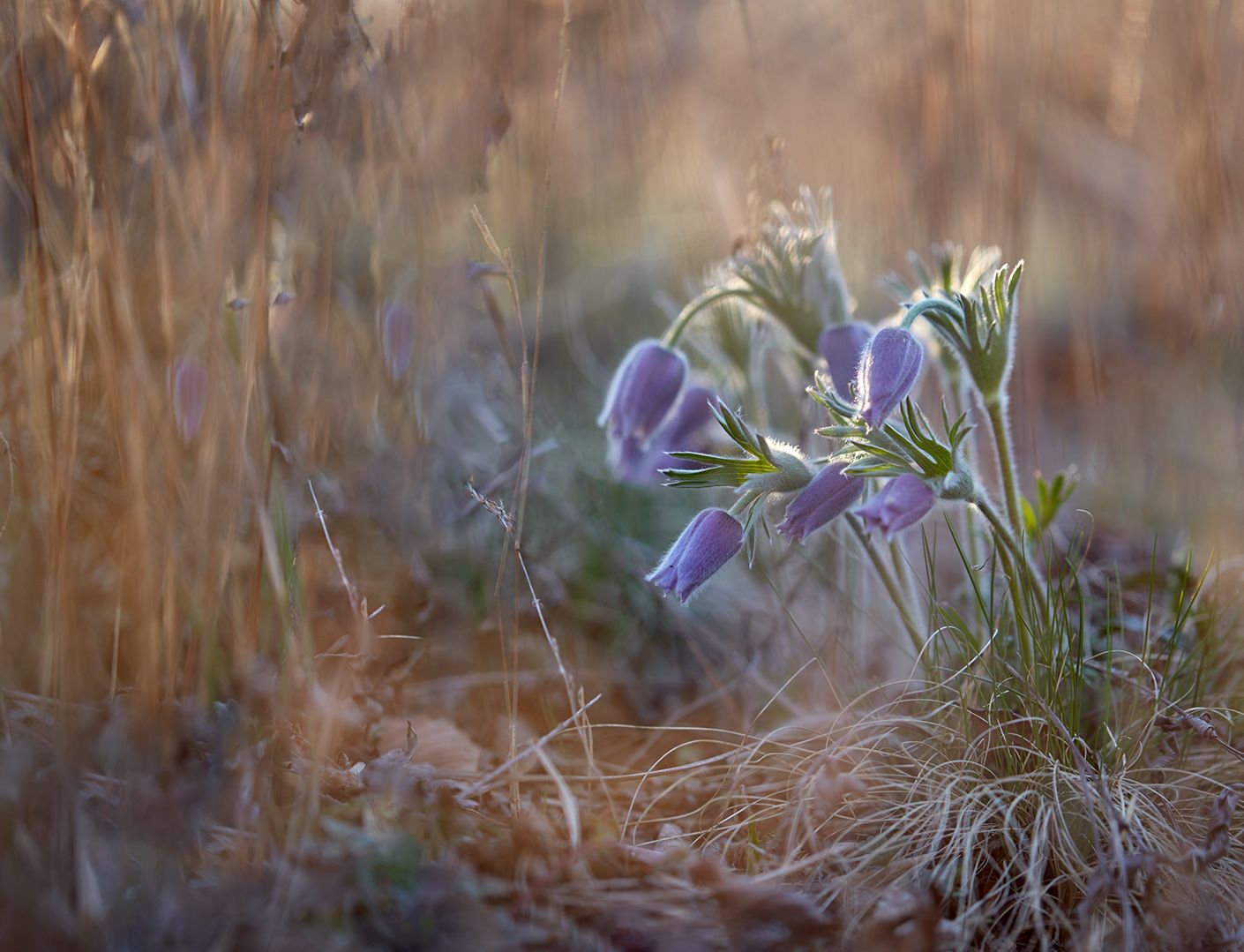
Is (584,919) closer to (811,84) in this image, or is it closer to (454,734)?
(454,734)

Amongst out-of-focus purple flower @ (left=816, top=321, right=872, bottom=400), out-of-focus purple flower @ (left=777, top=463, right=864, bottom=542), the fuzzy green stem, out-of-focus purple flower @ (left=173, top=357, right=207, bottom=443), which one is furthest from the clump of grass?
out-of-focus purple flower @ (left=173, top=357, right=207, bottom=443)

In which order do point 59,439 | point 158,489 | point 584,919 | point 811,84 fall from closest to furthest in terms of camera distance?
point 584,919 < point 59,439 < point 158,489 < point 811,84

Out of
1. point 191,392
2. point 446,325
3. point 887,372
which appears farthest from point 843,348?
point 191,392

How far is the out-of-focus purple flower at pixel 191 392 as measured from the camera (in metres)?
1.33

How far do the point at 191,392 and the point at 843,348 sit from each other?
0.92 m

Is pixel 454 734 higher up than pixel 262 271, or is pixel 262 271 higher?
pixel 262 271

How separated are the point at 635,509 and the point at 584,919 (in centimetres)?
117

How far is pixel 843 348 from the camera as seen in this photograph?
1429mm

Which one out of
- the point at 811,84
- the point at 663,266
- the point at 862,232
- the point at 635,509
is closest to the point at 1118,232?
the point at 862,232

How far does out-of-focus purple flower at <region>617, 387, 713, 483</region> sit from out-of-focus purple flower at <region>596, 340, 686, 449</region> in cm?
5

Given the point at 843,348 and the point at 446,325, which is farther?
the point at 446,325

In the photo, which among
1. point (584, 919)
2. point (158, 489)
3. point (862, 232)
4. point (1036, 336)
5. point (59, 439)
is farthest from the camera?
point (862, 232)

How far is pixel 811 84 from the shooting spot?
3.32m

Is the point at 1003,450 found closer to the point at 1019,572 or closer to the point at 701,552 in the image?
the point at 1019,572
